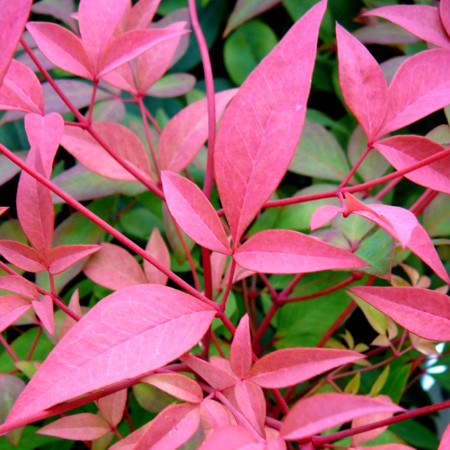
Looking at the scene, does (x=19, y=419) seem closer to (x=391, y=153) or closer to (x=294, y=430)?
(x=294, y=430)

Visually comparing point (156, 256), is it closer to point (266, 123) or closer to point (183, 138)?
point (183, 138)

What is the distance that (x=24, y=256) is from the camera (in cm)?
31

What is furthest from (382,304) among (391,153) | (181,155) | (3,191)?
(3,191)

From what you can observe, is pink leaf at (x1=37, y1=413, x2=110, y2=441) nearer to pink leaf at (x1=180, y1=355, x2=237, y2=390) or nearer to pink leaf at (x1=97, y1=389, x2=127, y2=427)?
pink leaf at (x1=97, y1=389, x2=127, y2=427)

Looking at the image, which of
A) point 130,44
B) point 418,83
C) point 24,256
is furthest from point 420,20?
point 24,256

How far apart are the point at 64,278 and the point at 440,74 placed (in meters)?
0.32

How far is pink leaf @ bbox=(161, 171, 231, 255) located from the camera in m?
0.24

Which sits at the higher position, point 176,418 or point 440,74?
point 440,74

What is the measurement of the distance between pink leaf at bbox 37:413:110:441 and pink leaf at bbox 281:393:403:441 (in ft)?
0.58

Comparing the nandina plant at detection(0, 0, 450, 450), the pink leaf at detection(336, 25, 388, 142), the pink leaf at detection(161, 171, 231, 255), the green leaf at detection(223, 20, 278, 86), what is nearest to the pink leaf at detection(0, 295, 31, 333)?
the nandina plant at detection(0, 0, 450, 450)

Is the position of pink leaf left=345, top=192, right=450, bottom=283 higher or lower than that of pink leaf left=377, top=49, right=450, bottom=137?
lower

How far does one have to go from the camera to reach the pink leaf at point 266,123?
227 mm

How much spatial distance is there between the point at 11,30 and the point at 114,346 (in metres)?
0.13

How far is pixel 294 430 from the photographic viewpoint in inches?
7.4
